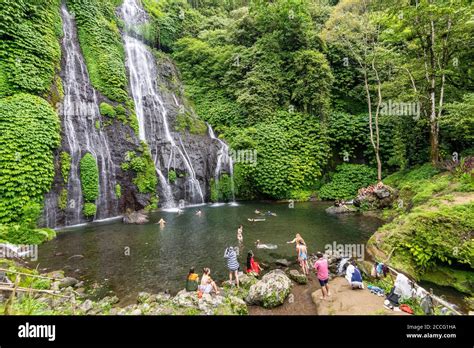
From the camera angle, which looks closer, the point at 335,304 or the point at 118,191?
the point at 335,304

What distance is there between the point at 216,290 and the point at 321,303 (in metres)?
3.25

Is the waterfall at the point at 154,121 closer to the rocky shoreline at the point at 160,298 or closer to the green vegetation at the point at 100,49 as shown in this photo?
the green vegetation at the point at 100,49

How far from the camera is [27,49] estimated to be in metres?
16.5

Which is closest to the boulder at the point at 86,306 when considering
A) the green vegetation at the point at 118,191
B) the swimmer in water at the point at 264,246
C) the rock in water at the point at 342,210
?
the swimmer in water at the point at 264,246

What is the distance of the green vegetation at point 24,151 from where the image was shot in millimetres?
13008

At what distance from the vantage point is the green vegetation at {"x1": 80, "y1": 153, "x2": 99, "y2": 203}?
17.3 meters

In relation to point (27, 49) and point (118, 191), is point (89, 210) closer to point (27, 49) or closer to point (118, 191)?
point (118, 191)

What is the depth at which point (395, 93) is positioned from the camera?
20.5 meters

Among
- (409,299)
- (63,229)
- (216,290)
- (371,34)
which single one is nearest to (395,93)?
(371,34)

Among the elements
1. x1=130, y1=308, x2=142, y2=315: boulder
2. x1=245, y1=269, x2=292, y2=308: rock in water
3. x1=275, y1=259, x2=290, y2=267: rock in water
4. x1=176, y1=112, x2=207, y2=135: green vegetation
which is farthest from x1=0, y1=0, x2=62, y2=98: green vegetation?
x1=275, y1=259, x2=290, y2=267: rock in water

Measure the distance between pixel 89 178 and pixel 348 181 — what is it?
23.2 metres
